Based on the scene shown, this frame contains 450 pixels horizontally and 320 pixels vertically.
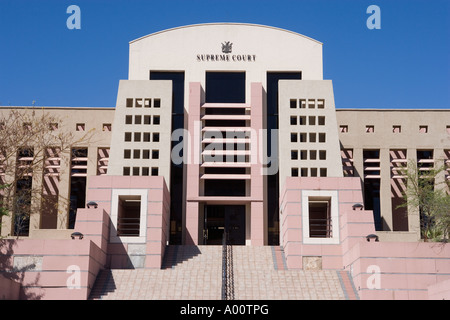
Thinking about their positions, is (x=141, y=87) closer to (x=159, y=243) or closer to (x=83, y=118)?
(x=83, y=118)

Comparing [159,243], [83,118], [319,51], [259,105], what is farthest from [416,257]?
[83,118]

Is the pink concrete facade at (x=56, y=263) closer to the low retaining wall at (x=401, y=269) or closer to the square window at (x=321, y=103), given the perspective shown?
the low retaining wall at (x=401, y=269)

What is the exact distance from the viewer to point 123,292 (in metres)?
27.3

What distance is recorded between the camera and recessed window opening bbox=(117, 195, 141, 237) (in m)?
33.1

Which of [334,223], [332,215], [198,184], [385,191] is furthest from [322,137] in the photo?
[334,223]

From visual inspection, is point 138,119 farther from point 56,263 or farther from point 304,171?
point 56,263

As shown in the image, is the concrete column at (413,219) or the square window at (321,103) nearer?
the square window at (321,103)

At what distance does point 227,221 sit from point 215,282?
12930mm

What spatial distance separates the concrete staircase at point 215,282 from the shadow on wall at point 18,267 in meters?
Answer: 2.60

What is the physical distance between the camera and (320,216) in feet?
126

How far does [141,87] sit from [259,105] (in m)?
7.90

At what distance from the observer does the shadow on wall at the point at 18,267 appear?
2651 cm

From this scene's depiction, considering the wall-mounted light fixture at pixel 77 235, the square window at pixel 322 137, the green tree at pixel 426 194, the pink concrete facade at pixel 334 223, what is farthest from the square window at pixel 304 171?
the wall-mounted light fixture at pixel 77 235

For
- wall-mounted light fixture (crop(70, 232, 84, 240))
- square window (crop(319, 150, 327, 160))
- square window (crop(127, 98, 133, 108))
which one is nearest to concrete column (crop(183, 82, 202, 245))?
square window (crop(127, 98, 133, 108))
